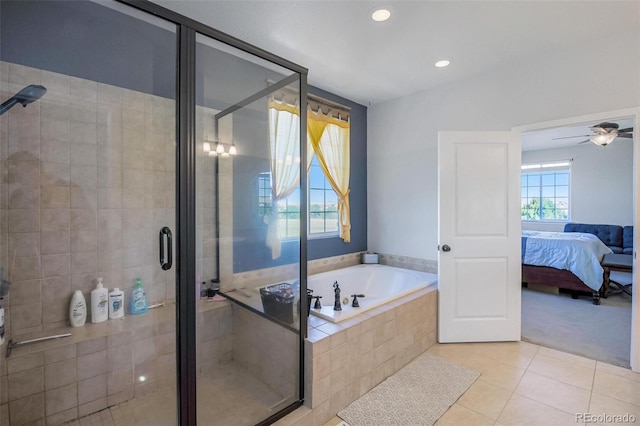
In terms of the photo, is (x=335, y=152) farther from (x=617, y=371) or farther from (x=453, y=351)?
(x=617, y=371)

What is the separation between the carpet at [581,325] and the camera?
104 inches

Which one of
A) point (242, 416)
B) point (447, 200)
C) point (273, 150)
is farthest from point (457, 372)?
point (273, 150)

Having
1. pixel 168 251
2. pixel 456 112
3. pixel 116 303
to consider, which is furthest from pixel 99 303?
pixel 456 112

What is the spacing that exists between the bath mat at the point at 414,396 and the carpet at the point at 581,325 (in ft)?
3.70

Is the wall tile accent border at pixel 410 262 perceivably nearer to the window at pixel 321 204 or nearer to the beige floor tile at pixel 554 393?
the window at pixel 321 204

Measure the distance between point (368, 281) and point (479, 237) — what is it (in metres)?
1.29

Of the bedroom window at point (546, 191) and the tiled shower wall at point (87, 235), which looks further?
the bedroom window at point (546, 191)

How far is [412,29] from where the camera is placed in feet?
7.26

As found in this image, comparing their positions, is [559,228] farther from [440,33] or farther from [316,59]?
[316,59]

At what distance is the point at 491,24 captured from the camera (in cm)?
216

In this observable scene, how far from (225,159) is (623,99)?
3.03 meters

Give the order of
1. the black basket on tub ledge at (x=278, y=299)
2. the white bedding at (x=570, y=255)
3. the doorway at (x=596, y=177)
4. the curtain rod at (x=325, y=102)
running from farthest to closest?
the doorway at (x=596, y=177)
the white bedding at (x=570, y=255)
the curtain rod at (x=325, y=102)
the black basket on tub ledge at (x=278, y=299)

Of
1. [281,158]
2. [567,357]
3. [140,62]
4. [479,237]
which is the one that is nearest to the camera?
[140,62]

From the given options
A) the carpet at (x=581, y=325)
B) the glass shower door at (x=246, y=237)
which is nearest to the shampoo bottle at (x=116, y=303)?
the glass shower door at (x=246, y=237)
